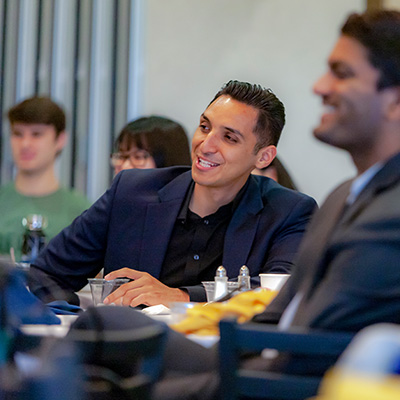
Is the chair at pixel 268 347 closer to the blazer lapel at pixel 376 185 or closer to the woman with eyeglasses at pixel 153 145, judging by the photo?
the blazer lapel at pixel 376 185

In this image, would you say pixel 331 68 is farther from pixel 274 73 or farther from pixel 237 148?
Result: pixel 274 73

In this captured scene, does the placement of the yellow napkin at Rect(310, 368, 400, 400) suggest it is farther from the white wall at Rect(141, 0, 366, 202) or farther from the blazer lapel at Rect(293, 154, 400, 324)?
the white wall at Rect(141, 0, 366, 202)

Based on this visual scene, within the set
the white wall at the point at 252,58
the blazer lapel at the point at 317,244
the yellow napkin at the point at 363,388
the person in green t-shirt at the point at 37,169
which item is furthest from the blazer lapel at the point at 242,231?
the white wall at the point at 252,58

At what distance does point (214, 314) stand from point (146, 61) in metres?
4.26

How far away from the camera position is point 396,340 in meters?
0.67

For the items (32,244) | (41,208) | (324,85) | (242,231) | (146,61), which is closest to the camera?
(324,85)

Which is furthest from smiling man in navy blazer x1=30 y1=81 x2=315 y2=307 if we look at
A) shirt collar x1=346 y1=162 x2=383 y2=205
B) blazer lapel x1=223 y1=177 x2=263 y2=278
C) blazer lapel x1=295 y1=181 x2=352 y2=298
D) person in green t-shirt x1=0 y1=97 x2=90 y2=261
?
person in green t-shirt x1=0 y1=97 x2=90 y2=261

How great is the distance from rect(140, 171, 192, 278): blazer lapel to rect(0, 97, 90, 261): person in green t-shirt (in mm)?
1379

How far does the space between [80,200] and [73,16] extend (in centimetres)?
207

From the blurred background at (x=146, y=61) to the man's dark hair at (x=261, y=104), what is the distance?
2.45 meters

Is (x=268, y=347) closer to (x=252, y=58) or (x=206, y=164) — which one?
(x=206, y=164)

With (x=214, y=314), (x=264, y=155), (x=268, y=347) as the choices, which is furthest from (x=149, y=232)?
(x=268, y=347)

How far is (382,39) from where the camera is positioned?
1.09m

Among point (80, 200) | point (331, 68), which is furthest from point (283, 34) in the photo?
point (331, 68)
